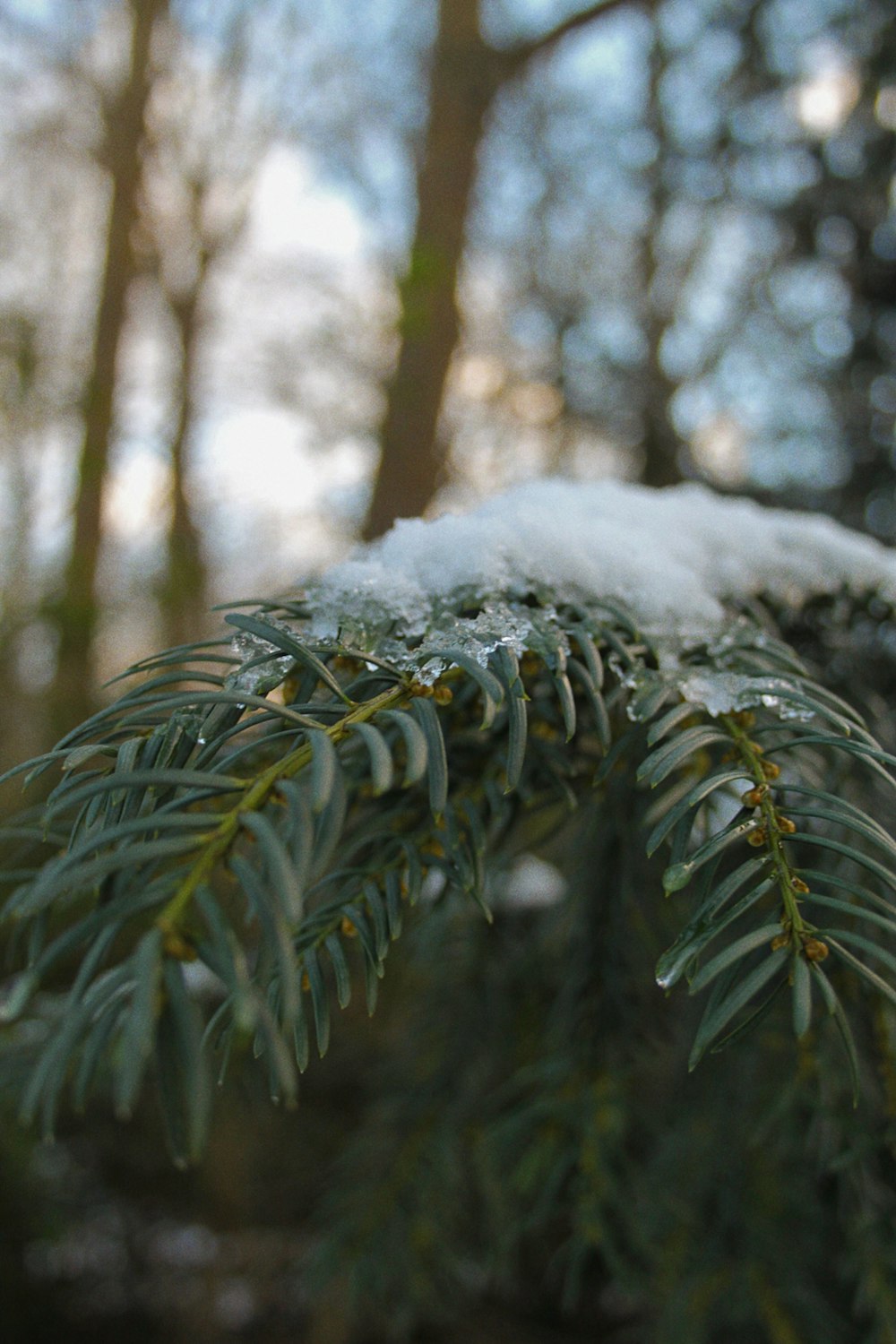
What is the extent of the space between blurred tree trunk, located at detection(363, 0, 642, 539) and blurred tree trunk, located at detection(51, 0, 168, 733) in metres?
0.91

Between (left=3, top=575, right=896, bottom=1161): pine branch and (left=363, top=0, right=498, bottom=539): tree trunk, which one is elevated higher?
(left=363, top=0, right=498, bottom=539): tree trunk

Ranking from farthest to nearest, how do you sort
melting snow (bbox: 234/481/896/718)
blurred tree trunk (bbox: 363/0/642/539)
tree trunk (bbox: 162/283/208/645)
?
tree trunk (bbox: 162/283/208/645), blurred tree trunk (bbox: 363/0/642/539), melting snow (bbox: 234/481/896/718)

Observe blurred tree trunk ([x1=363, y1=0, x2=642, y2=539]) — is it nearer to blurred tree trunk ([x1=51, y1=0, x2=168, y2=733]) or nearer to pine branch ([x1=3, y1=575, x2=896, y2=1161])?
blurred tree trunk ([x1=51, y1=0, x2=168, y2=733])

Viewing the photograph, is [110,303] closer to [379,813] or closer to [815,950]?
[379,813]

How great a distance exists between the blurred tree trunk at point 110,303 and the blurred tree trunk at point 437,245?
0.91 metres

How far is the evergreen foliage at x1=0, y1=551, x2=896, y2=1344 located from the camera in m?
0.25

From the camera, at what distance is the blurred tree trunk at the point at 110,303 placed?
3.06 m

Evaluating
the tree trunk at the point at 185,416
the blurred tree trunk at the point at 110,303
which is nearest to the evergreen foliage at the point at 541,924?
the blurred tree trunk at the point at 110,303

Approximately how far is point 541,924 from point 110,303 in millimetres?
3823

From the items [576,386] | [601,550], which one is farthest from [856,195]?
[601,550]

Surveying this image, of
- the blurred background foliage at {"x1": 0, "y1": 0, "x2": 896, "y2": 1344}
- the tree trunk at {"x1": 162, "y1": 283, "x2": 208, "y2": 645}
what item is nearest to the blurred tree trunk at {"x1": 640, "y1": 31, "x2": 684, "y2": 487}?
the blurred background foliage at {"x1": 0, "y1": 0, "x2": 896, "y2": 1344}

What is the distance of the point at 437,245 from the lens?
2547 millimetres

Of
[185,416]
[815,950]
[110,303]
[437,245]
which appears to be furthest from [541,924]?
[185,416]

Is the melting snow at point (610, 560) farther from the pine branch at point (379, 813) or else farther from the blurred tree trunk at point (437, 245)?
the blurred tree trunk at point (437, 245)
